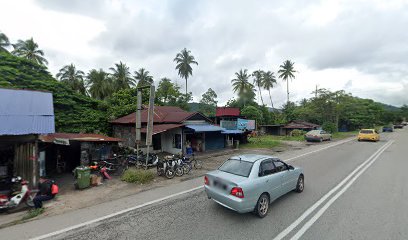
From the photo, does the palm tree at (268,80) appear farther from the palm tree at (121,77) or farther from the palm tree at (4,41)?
the palm tree at (4,41)

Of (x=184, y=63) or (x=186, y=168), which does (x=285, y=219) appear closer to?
(x=186, y=168)

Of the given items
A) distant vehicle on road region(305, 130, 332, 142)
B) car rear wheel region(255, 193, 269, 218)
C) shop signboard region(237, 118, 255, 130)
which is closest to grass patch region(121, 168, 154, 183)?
car rear wheel region(255, 193, 269, 218)

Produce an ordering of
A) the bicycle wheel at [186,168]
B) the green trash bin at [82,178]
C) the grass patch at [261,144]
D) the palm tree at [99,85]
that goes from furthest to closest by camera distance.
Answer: the palm tree at [99,85] → the grass patch at [261,144] → the bicycle wheel at [186,168] → the green trash bin at [82,178]

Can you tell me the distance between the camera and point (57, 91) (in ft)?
64.8

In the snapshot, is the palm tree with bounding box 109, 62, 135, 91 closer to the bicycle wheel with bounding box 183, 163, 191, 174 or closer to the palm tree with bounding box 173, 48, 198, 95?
the palm tree with bounding box 173, 48, 198, 95

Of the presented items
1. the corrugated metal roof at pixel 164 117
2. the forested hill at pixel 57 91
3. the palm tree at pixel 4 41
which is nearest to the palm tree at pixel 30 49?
the palm tree at pixel 4 41

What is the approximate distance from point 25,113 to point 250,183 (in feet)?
32.1

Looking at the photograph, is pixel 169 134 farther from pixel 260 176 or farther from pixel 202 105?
pixel 202 105

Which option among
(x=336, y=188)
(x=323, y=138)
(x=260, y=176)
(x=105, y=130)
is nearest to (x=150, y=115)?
(x=260, y=176)

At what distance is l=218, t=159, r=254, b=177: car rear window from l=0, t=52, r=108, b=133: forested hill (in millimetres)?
18133

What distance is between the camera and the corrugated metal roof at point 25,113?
8170mm

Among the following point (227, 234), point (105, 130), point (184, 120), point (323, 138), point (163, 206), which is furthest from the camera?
point (323, 138)

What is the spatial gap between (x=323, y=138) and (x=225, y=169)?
26.3 m

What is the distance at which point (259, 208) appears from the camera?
18.1 ft
